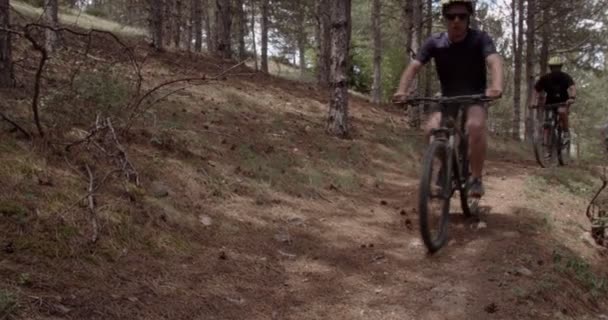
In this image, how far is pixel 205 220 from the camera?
545cm

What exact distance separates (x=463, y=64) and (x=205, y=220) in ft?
10.2

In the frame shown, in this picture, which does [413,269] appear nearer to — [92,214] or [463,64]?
[463,64]

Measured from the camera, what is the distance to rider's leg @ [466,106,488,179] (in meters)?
5.22

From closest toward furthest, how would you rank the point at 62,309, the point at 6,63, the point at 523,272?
1. the point at 62,309
2. the point at 523,272
3. the point at 6,63

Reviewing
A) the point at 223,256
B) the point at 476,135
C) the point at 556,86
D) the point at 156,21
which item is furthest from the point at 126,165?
the point at 156,21

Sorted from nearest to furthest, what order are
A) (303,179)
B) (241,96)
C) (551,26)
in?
(303,179) < (241,96) < (551,26)

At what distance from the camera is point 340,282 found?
471cm

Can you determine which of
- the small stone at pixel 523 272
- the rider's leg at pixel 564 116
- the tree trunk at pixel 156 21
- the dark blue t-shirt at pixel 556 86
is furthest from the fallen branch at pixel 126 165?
the tree trunk at pixel 156 21

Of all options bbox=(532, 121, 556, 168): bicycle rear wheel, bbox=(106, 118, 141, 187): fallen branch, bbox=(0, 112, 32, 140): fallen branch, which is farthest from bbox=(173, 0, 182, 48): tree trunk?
bbox=(106, 118, 141, 187): fallen branch

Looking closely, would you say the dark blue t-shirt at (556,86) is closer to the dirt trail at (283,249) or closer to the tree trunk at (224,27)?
the dirt trail at (283,249)

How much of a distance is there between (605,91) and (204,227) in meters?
52.7

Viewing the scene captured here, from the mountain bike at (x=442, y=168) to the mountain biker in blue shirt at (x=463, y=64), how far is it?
0.09m

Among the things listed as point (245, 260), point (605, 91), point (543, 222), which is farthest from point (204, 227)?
point (605, 91)

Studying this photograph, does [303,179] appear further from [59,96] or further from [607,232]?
[607,232]
